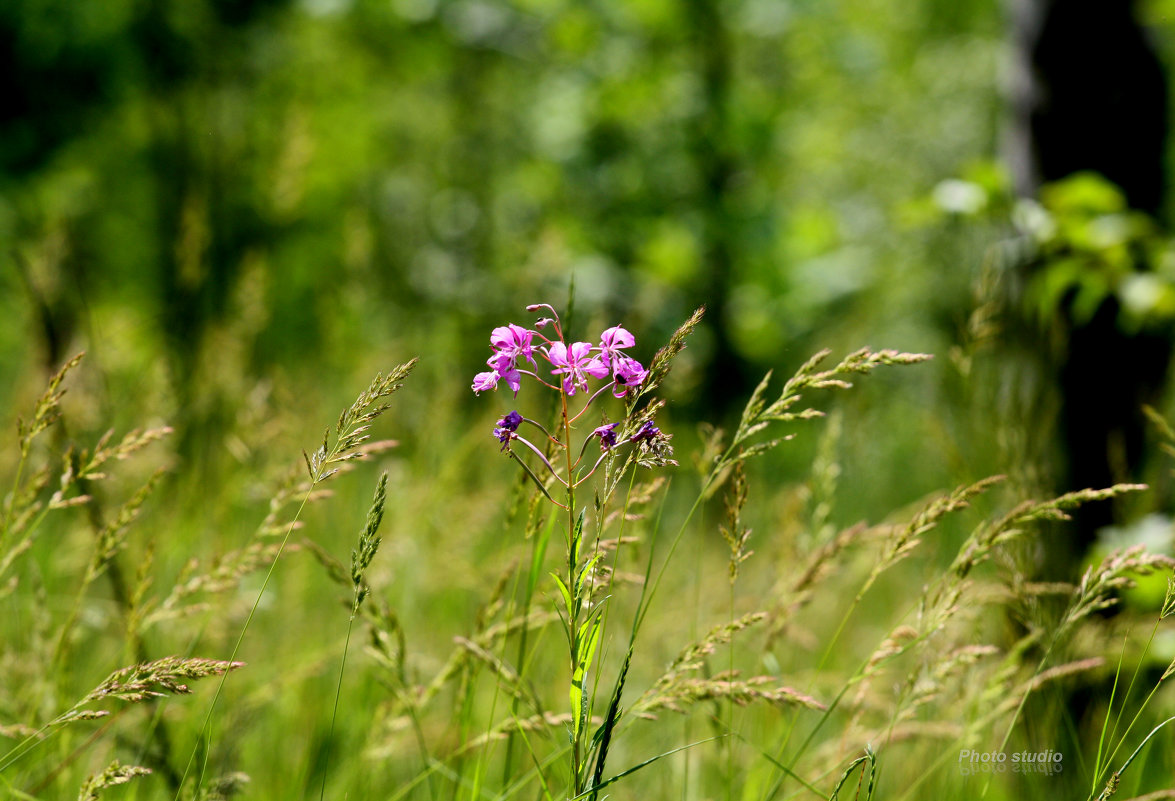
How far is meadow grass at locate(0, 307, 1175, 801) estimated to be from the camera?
1034 mm

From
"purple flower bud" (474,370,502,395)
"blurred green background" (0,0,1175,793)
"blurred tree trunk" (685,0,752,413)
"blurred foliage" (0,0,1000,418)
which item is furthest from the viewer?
"blurred foliage" (0,0,1000,418)

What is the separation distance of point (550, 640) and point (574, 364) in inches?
53.0

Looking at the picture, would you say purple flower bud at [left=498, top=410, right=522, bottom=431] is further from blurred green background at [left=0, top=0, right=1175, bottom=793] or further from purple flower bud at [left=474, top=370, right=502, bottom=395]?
blurred green background at [left=0, top=0, right=1175, bottom=793]

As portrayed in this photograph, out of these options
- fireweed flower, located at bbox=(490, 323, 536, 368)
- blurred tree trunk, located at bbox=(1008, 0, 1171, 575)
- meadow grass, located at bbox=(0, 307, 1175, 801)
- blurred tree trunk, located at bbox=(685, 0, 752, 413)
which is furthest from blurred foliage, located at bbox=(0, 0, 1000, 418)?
fireweed flower, located at bbox=(490, 323, 536, 368)

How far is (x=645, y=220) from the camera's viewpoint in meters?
6.14

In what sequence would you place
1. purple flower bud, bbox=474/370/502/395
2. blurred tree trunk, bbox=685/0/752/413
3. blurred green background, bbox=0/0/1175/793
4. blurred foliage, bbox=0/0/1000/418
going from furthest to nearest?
blurred foliage, bbox=0/0/1000/418 < blurred tree trunk, bbox=685/0/752/413 < blurred green background, bbox=0/0/1175/793 < purple flower bud, bbox=474/370/502/395

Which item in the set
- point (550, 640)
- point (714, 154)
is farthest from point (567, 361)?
point (714, 154)

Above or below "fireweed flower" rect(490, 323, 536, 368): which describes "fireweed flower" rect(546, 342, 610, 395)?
below

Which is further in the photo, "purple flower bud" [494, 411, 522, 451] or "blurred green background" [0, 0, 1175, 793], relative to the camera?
"blurred green background" [0, 0, 1175, 793]

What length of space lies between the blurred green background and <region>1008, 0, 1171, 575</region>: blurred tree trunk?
0.07ft

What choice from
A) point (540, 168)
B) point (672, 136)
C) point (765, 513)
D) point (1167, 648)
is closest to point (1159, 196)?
point (1167, 648)

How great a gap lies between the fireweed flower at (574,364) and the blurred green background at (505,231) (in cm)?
85

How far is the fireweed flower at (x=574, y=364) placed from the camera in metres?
0.95

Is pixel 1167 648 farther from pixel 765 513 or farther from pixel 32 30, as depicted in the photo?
pixel 32 30
